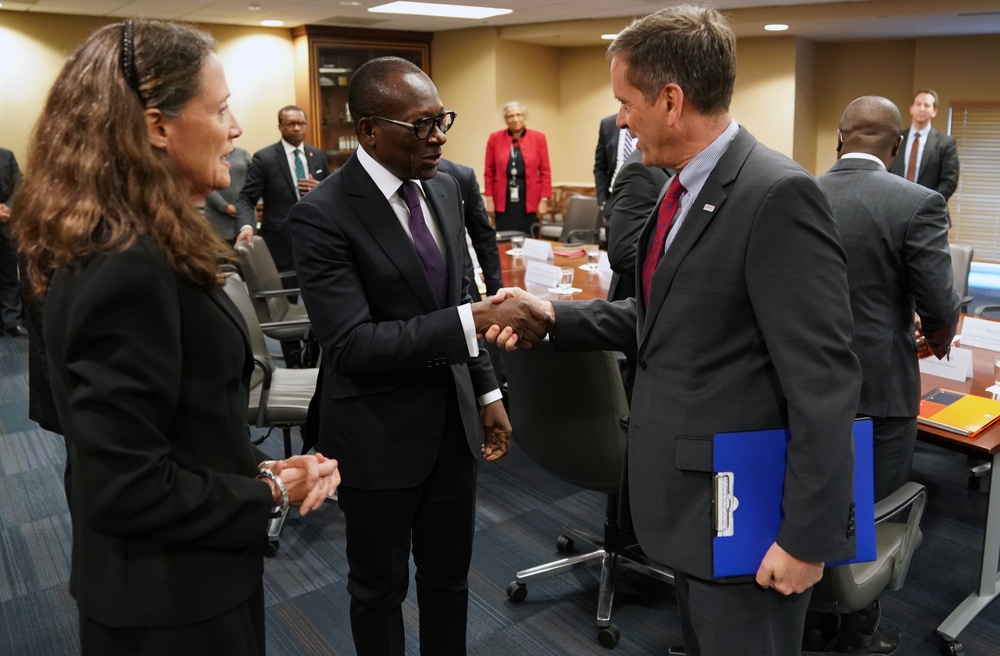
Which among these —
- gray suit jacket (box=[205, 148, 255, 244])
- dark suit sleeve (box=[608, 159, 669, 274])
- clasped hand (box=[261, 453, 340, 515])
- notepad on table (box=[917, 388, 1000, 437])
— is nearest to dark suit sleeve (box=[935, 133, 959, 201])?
dark suit sleeve (box=[608, 159, 669, 274])

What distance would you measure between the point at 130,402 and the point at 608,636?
6.26 ft

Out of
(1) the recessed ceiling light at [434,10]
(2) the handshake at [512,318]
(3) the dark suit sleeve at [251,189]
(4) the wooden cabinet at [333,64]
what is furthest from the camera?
(4) the wooden cabinet at [333,64]

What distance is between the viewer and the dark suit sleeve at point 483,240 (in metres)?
3.73

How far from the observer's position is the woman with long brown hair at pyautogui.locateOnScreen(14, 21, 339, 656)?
3.31ft

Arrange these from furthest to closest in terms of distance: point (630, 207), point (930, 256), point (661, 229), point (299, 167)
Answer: point (299, 167) < point (630, 207) < point (930, 256) < point (661, 229)

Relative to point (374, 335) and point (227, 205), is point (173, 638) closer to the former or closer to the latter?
point (374, 335)

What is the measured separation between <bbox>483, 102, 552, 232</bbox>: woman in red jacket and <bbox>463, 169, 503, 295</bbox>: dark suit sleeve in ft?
13.3

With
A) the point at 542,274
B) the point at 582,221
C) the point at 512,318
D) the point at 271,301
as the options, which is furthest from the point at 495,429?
the point at 582,221

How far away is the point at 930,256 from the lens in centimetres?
226

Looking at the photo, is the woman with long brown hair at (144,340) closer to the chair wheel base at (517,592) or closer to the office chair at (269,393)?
the chair wheel base at (517,592)

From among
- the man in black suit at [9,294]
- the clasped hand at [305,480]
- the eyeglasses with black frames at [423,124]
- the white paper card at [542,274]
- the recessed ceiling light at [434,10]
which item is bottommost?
the man in black suit at [9,294]

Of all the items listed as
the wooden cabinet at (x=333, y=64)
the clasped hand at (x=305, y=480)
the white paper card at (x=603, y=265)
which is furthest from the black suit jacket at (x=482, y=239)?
the wooden cabinet at (x=333, y=64)

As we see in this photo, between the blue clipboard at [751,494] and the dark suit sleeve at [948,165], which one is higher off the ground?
the dark suit sleeve at [948,165]

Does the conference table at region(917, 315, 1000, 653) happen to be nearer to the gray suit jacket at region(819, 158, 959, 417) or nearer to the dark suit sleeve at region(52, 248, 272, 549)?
the gray suit jacket at region(819, 158, 959, 417)
